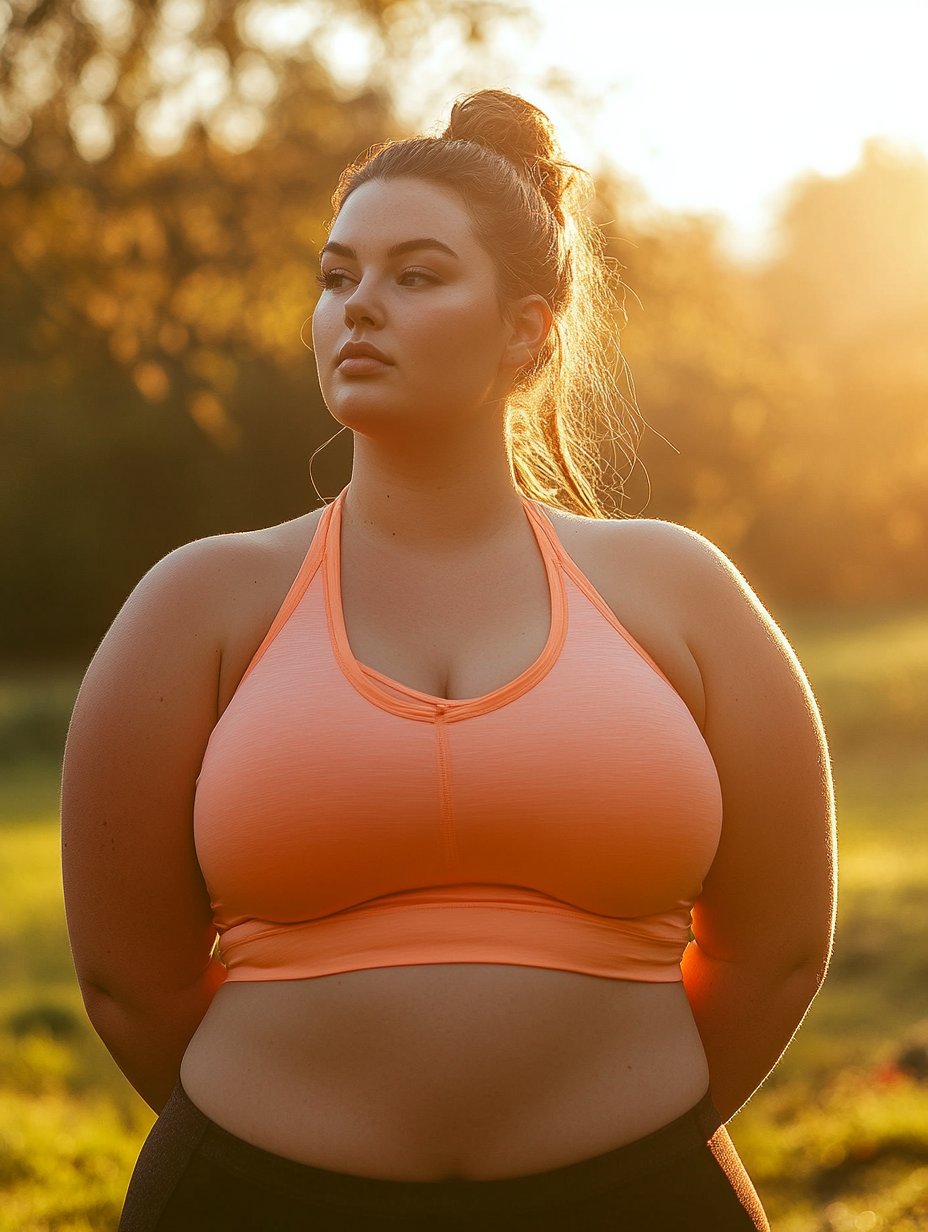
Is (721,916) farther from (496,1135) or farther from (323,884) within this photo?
(323,884)

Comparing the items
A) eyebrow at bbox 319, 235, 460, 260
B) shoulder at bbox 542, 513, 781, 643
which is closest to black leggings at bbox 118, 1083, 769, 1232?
shoulder at bbox 542, 513, 781, 643

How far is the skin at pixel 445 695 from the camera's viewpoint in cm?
195

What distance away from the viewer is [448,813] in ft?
6.30

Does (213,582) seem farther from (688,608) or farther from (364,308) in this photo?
(688,608)

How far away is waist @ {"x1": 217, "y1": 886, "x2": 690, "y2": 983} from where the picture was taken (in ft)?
6.47

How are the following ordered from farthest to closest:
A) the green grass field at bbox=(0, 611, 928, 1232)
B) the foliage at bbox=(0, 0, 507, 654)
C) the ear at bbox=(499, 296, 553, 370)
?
the foliage at bbox=(0, 0, 507, 654)
the green grass field at bbox=(0, 611, 928, 1232)
the ear at bbox=(499, 296, 553, 370)

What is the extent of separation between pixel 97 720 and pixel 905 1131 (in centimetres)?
378

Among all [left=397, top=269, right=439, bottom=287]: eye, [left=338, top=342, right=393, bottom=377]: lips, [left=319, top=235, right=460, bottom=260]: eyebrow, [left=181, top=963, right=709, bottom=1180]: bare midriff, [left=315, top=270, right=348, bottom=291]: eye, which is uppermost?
[left=319, top=235, right=460, bottom=260]: eyebrow

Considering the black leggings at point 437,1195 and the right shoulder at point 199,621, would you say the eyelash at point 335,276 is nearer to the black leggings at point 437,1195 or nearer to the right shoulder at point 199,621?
the right shoulder at point 199,621

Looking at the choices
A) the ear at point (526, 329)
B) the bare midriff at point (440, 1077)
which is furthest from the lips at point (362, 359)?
the bare midriff at point (440, 1077)

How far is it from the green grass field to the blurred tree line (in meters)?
3.03

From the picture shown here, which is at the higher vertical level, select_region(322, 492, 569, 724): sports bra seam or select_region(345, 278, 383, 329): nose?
select_region(345, 278, 383, 329): nose

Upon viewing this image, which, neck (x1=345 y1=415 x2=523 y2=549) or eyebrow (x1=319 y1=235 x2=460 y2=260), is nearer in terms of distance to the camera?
eyebrow (x1=319 y1=235 x2=460 y2=260)

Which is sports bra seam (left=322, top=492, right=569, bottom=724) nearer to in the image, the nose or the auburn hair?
the nose
